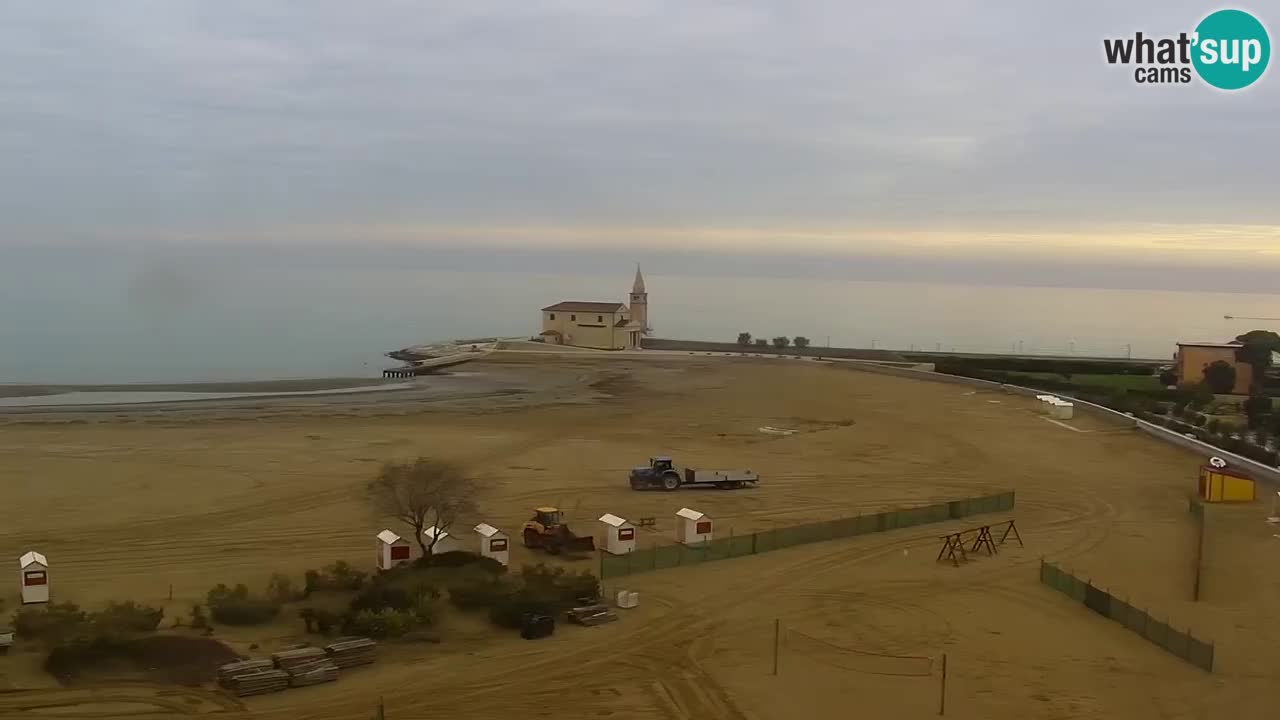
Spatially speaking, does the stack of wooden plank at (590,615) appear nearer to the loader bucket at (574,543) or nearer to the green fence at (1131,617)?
the loader bucket at (574,543)

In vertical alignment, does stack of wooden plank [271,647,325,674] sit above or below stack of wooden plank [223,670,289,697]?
above

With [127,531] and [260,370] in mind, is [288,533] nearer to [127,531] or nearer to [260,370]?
[127,531]

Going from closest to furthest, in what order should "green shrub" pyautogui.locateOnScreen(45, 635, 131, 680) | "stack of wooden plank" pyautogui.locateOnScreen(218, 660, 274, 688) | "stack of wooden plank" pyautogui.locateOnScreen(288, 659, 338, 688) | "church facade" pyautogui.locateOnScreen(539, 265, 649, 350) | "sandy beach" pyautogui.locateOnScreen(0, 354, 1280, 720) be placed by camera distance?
"stack of wooden plank" pyautogui.locateOnScreen(218, 660, 274, 688) < "stack of wooden plank" pyautogui.locateOnScreen(288, 659, 338, 688) < "green shrub" pyautogui.locateOnScreen(45, 635, 131, 680) < "sandy beach" pyautogui.locateOnScreen(0, 354, 1280, 720) < "church facade" pyautogui.locateOnScreen(539, 265, 649, 350)

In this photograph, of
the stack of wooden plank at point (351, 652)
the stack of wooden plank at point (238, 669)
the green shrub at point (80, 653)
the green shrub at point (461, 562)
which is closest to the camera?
the stack of wooden plank at point (238, 669)

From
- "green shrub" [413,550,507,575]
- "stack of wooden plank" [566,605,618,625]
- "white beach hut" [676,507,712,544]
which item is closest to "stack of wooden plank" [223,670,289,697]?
"stack of wooden plank" [566,605,618,625]

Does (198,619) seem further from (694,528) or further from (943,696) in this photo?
(943,696)

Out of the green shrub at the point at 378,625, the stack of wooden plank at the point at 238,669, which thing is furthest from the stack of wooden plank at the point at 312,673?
the green shrub at the point at 378,625

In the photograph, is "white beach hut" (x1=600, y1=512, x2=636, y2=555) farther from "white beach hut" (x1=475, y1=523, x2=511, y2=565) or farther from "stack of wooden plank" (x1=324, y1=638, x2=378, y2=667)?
"stack of wooden plank" (x1=324, y1=638, x2=378, y2=667)
